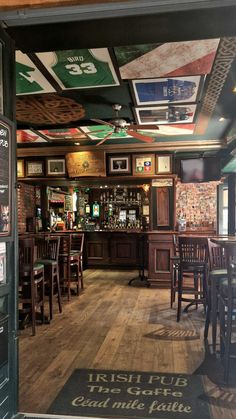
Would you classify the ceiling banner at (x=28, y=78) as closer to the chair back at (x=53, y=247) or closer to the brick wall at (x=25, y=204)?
the chair back at (x=53, y=247)

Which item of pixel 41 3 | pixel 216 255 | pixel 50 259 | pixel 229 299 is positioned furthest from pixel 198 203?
pixel 41 3

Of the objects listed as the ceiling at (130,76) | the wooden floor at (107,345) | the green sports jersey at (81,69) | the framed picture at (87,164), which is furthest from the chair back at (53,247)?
the framed picture at (87,164)

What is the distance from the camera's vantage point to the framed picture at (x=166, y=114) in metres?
4.80

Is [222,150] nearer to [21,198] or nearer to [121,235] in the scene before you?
[121,235]

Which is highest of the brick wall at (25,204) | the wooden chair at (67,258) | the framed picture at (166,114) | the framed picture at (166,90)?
the framed picture at (166,90)

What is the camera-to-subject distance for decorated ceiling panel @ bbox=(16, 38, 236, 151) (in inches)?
129

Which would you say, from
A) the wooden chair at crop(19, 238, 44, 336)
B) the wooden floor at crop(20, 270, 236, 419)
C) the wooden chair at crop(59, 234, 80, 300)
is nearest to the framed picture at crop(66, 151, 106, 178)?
the wooden chair at crop(59, 234, 80, 300)

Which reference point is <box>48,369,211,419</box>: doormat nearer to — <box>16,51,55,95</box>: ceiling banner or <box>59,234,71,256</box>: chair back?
<box>59,234,71,256</box>: chair back

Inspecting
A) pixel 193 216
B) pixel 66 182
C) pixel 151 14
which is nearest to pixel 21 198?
pixel 66 182

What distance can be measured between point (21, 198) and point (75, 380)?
5751 mm

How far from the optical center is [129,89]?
4188 mm

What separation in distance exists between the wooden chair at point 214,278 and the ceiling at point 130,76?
2007 millimetres

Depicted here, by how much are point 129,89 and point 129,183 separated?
4309 mm

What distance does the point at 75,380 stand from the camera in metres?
2.73
